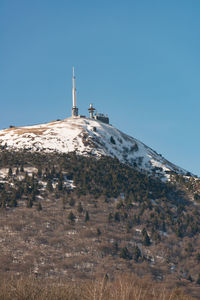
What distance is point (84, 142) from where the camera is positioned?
13862 centimetres

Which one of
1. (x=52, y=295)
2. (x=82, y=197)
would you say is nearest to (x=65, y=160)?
(x=82, y=197)

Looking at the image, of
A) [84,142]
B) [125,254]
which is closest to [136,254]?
[125,254]

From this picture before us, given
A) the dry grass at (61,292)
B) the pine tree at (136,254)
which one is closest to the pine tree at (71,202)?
the pine tree at (136,254)

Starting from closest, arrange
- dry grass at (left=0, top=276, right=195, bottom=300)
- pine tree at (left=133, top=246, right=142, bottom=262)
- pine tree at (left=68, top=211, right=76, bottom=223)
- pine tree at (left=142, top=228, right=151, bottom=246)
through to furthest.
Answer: dry grass at (left=0, top=276, right=195, bottom=300)
pine tree at (left=133, top=246, right=142, bottom=262)
pine tree at (left=142, top=228, right=151, bottom=246)
pine tree at (left=68, top=211, right=76, bottom=223)

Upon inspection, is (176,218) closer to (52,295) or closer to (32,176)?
(32,176)

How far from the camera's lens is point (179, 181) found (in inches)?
5059

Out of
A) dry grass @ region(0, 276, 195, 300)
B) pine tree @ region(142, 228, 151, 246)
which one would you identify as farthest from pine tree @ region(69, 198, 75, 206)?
dry grass @ region(0, 276, 195, 300)

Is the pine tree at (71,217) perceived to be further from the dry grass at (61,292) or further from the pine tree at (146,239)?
the dry grass at (61,292)

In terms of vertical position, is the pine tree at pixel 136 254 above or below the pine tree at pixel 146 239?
below

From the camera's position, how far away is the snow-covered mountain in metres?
134

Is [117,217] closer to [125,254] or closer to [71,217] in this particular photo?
[71,217]

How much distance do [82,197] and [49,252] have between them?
25561mm

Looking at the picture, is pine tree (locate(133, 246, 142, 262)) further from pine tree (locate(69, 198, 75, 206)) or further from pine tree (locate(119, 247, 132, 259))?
pine tree (locate(69, 198, 75, 206))

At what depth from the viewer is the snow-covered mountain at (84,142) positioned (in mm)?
134250
